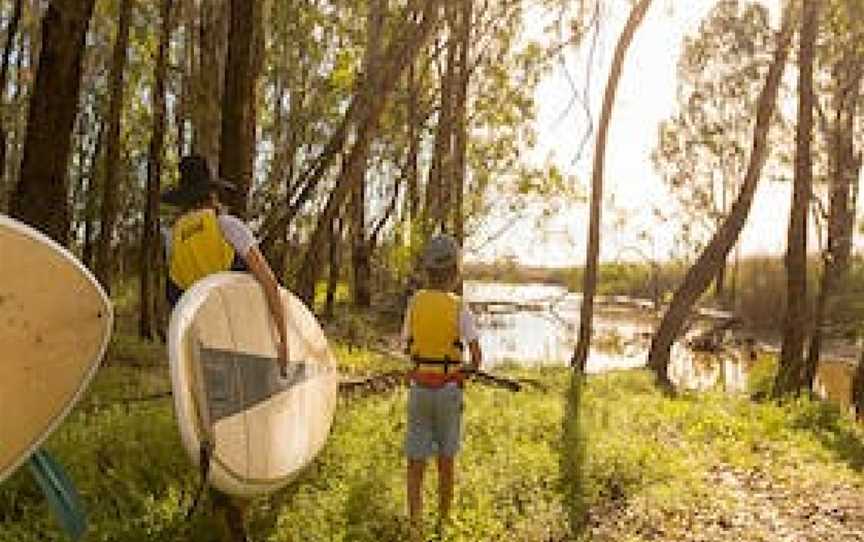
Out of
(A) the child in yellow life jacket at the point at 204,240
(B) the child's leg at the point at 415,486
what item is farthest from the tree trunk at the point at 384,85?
(A) the child in yellow life jacket at the point at 204,240

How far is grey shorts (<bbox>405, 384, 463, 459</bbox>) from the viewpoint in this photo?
7289 millimetres

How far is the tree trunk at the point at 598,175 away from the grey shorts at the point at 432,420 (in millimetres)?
10608

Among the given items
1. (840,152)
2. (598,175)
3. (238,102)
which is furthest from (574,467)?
(840,152)

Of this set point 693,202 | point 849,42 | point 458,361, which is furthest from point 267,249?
point 693,202

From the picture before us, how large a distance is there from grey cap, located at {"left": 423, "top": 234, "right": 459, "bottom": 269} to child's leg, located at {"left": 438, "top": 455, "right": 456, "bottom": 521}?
1154 millimetres

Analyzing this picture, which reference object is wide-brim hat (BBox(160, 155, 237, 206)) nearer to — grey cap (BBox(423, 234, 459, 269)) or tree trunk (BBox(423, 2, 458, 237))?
grey cap (BBox(423, 234, 459, 269))

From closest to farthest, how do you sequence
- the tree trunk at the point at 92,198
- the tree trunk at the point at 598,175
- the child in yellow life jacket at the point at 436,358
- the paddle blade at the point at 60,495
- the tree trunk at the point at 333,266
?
the paddle blade at the point at 60,495 → the child in yellow life jacket at the point at 436,358 → the tree trunk at the point at 598,175 → the tree trunk at the point at 333,266 → the tree trunk at the point at 92,198

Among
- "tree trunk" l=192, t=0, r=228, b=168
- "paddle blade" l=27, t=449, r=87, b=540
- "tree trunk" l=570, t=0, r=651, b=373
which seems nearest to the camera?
"paddle blade" l=27, t=449, r=87, b=540

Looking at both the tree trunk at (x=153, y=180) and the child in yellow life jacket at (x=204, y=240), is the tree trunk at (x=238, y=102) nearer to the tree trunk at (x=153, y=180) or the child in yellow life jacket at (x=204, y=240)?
the child in yellow life jacket at (x=204, y=240)

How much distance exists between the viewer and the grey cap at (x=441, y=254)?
7258mm

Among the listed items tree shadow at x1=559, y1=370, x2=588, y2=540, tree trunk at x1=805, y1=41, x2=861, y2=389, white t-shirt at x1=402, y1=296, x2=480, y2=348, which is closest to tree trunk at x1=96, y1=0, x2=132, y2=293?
tree shadow at x1=559, y1=370, x2=588, y2=540

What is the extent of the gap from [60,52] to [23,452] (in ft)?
15.7

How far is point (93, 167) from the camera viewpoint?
3005cm

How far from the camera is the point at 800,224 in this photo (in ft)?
59.6
